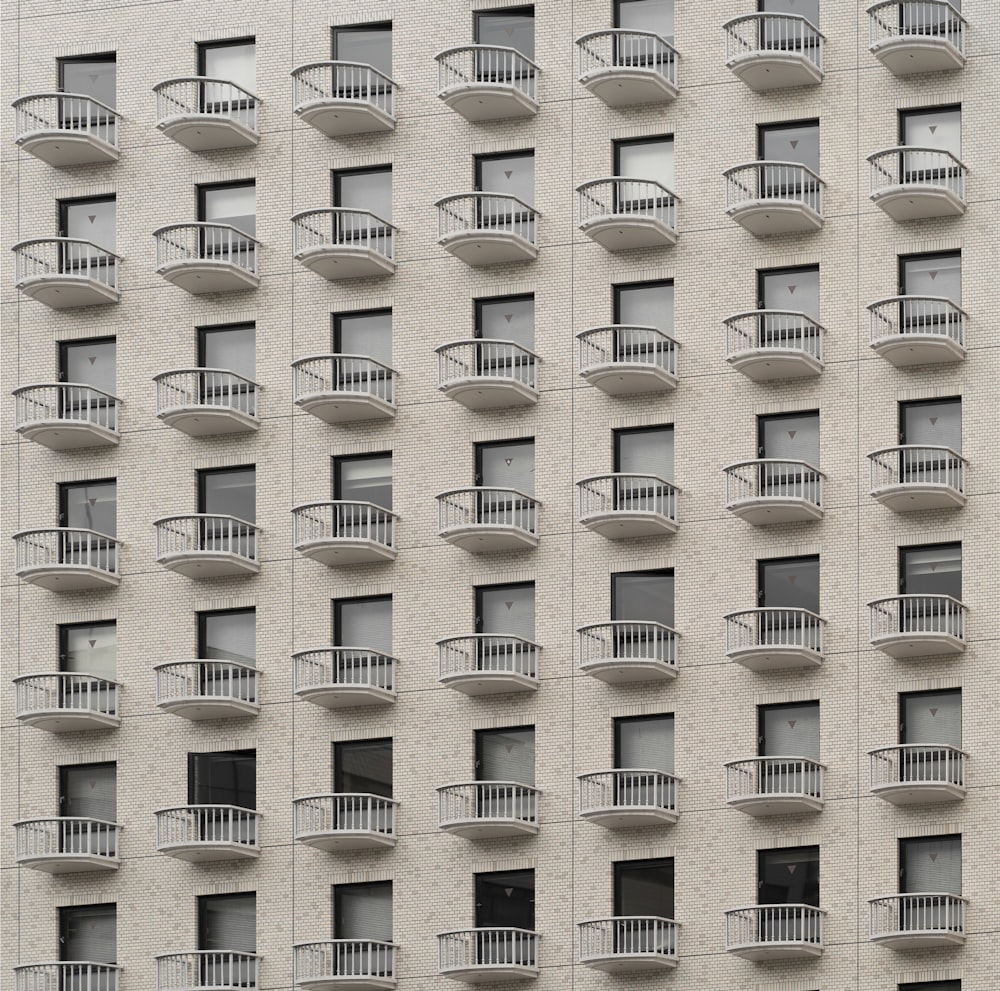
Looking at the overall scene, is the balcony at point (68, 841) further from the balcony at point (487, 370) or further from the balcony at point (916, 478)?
the balcony at point (916, 478)

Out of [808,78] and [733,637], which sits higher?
[808,78]

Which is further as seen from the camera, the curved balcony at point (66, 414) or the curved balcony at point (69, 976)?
the curved balcony at point (66, 414)

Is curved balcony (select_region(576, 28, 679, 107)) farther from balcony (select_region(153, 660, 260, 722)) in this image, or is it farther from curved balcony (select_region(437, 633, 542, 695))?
balcony (select_region(153, 660, 260, 722))

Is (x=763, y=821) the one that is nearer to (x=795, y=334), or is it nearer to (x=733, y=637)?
(x=733, y=637)

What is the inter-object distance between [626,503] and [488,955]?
34.4 feet

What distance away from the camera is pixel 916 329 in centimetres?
6625

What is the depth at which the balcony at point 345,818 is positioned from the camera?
6694 cm

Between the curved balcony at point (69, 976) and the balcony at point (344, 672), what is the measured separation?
25.4ft

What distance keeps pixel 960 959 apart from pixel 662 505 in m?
12.0

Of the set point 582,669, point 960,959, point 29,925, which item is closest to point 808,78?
point 582,669

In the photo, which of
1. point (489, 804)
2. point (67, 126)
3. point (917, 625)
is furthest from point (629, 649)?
point (67, 126)

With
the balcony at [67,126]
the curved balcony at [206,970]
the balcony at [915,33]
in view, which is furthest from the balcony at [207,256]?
the curved balcony at [206,970]

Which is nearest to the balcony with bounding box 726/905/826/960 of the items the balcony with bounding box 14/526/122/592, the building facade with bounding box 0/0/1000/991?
the building facade with bounding box 0/0/1000/991

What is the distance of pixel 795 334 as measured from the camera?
66875mm
